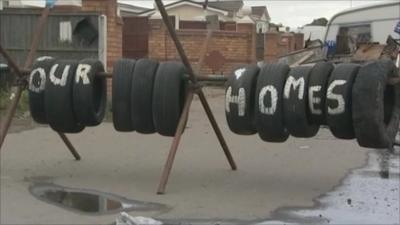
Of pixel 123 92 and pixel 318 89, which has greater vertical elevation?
pixel 318 89

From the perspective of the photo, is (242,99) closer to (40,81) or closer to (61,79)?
(61,79)

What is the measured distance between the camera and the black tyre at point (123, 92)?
8.37 m

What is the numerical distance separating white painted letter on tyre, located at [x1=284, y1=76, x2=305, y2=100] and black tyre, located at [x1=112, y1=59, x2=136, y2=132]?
1.95 metres

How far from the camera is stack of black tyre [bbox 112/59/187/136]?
828 cm

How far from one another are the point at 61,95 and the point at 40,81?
0.36 m

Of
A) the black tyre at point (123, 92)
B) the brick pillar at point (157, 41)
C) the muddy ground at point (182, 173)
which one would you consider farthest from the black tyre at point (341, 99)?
the brick pillar at point (157, 41)

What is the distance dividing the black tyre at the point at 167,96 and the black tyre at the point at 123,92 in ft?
1.03

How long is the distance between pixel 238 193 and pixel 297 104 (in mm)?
1710

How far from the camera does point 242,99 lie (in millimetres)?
7555

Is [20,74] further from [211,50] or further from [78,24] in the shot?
[211,50]

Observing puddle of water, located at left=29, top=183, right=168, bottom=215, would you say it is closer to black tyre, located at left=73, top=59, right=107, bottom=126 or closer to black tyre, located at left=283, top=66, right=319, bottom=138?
black tyre, located at left=73, top=59, right=107, bottom=126

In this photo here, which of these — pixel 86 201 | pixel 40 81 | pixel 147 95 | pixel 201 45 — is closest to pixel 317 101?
pixel 147 95

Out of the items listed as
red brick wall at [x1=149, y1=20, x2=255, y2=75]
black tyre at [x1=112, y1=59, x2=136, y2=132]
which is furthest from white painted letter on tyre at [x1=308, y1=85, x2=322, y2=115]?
red brick wall at [x1=149, y1=20, x2=255, y2=75]

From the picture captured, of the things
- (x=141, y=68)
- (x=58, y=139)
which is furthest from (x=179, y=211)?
(x=58, y=139)
